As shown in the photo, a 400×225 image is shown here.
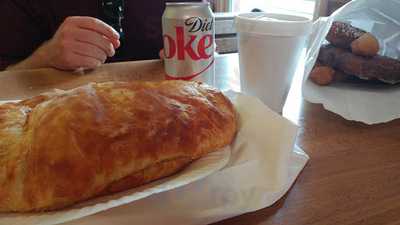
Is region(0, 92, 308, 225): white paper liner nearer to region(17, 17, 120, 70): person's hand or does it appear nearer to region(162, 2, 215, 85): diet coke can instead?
region(162, 2, 215, 85): diet coke can

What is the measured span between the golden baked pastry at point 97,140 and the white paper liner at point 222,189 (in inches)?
0.7

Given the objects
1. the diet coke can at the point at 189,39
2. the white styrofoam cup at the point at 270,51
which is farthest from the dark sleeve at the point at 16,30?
the white styrofoam cup at the point at 270,51

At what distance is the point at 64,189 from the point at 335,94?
24.5 inches

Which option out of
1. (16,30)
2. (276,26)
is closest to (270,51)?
(276,26)

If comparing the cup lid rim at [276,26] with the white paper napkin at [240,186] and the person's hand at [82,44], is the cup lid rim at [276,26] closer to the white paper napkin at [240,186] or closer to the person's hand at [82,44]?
the white paper napkin at [240,186]

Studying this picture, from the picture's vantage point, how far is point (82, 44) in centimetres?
81

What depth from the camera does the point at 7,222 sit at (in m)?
0.30

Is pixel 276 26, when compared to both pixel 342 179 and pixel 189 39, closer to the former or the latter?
pixel 189 39

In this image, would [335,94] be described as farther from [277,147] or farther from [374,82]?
[277,147]

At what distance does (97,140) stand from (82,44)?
57 centimetres

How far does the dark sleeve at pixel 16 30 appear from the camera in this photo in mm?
1077

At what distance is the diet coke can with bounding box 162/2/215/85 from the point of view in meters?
0.56

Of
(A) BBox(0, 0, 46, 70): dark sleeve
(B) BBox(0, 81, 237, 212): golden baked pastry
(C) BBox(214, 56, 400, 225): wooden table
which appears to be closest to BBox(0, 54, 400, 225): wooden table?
(C) BBox(214, 56, 400, 225): wooden table

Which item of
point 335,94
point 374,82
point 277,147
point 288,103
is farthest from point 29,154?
point 374,82
